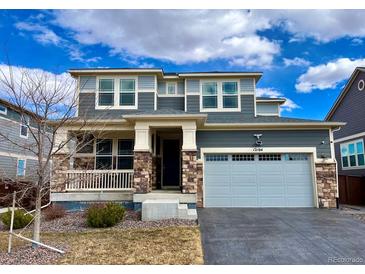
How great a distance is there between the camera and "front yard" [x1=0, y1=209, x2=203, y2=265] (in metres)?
5.11

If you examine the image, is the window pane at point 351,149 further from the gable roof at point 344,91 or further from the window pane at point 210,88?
the window pane at point 210,88

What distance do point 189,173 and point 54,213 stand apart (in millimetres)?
4889

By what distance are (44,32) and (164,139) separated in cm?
664

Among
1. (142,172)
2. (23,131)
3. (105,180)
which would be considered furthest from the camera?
(23,131)

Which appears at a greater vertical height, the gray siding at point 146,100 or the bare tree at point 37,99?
the gray siding at point 146,100

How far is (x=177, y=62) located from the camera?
16.7 meters

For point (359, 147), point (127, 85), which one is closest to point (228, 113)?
point (127, 85)

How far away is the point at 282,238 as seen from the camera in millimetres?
6562

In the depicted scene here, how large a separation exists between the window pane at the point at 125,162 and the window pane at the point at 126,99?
2.58m

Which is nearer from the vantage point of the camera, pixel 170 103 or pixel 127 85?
pixel 127 85

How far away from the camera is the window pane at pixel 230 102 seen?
1341cm

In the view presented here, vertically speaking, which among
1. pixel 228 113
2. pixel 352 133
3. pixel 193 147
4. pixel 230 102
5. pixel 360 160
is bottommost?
pixel 360 160

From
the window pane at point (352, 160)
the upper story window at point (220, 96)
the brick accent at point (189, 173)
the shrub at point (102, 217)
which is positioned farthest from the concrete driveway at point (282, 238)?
the window pane at point (352, 160)

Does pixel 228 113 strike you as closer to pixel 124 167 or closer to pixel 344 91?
Result: pixel 124 167
